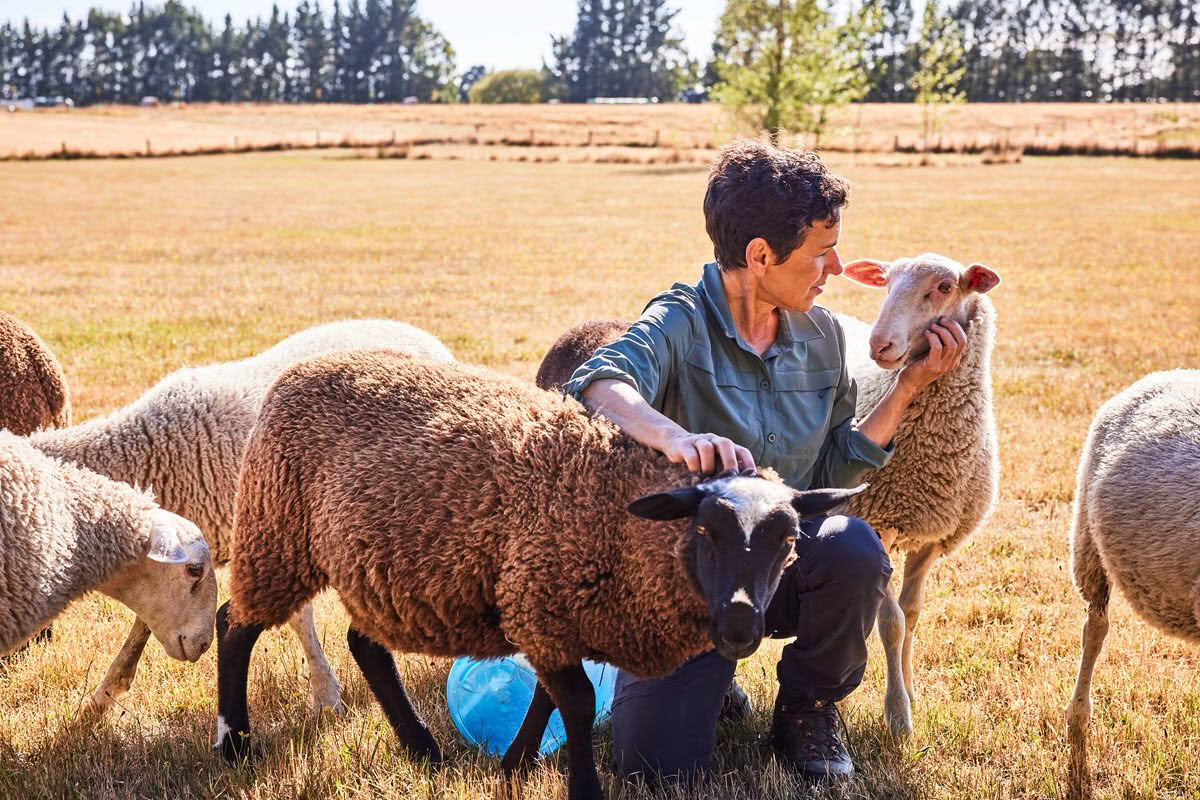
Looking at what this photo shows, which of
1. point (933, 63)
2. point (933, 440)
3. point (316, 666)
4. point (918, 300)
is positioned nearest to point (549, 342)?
point (933, 440)

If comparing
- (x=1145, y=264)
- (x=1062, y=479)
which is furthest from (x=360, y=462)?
(x=1145, y=264)

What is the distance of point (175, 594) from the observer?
3930 mm

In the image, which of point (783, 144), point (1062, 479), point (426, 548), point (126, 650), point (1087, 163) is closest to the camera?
point (426, 548)

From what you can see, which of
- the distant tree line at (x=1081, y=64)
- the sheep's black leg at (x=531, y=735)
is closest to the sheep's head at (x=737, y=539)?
the sheep's black leg at (x=531, y=735)

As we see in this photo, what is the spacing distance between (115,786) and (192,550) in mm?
853

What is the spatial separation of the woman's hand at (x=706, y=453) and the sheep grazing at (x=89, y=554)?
1936 mm

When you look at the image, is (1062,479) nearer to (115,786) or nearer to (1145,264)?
(115,786)

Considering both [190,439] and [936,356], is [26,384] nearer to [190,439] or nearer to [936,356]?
[190,439]

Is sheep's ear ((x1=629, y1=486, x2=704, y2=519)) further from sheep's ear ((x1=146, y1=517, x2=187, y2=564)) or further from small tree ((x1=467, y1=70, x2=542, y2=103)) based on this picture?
small tree ((x1=467, y1=70, x2=542, y2=103))

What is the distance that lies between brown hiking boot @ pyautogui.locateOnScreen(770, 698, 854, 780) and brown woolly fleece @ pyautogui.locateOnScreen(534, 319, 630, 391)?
2.17 meters

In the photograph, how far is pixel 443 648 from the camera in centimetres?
327

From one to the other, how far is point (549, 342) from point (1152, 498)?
7536mm

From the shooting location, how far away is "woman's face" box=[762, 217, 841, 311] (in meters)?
3.43

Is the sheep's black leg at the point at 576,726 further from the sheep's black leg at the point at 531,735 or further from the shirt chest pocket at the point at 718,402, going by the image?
the shirt chest pocket at the point at 718,402
